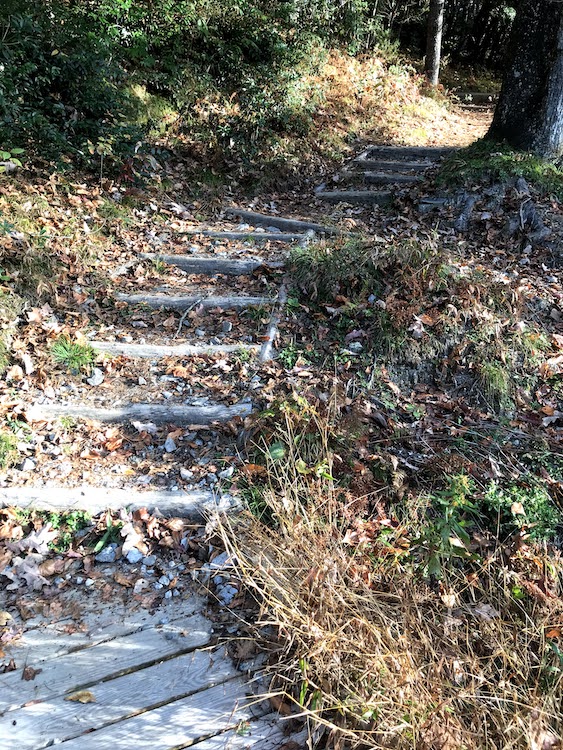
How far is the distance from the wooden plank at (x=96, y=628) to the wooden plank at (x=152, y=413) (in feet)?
4.40

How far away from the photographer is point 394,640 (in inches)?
105

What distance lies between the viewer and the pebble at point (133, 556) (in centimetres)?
331

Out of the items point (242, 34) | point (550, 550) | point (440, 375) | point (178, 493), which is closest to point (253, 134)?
point (242, 34)

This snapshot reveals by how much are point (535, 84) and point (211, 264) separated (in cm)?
452

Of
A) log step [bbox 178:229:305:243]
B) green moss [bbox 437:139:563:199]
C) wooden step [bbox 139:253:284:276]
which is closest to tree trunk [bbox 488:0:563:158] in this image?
green moss [bbox 437:139:563:199]

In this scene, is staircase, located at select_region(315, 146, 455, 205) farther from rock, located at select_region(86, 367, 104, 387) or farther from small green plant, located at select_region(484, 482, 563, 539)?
small green plant, located at select_region(484, 482, 563, 539)

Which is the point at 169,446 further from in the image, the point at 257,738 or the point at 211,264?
the point at 211,264

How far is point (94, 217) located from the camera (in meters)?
6.07

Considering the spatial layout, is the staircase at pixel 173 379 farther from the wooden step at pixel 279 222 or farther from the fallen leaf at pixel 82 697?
the fallen leaf at pixel 82 697

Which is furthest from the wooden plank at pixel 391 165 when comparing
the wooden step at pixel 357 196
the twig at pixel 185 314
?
the twig at pixel 185 314

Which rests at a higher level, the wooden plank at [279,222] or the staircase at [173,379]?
the wooden plank at [279,222]

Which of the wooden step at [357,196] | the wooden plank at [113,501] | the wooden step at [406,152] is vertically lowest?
the wooden plank at [113,501]

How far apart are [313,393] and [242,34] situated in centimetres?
759

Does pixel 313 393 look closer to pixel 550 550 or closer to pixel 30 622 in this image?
pixel 550 550
